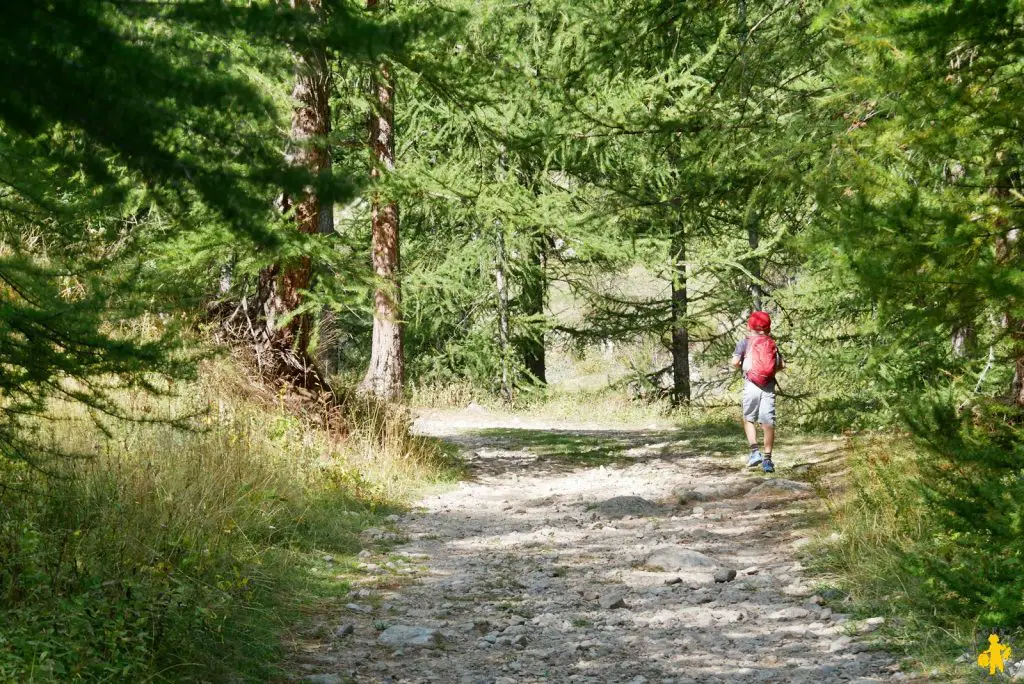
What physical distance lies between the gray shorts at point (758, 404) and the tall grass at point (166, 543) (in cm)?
444

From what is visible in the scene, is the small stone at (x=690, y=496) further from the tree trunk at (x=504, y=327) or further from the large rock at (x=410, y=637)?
the tree trunk at (x=504, y=327)

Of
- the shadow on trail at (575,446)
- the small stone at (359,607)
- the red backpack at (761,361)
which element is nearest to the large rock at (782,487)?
the red backpack at (761,361)

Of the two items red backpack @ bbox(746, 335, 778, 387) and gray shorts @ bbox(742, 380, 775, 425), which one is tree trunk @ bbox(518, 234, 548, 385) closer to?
red backpack @ bbox(746, 335, 778, 387)

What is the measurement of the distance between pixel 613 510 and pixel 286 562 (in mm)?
3767

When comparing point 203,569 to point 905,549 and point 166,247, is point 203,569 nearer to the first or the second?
point 166,247

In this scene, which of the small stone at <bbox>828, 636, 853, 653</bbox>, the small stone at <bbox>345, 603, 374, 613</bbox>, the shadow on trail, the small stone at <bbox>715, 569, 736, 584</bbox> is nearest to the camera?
the small stone at <bbox>828, 636, 853, 653</bbox>

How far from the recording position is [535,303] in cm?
2183

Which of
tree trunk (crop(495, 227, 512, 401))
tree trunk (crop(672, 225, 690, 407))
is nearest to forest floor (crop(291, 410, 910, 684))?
tree trunk (crop(672, 225, 690, 407))

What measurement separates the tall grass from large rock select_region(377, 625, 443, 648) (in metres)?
0.59

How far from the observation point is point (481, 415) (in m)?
18.9

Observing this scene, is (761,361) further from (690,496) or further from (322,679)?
(322,679)

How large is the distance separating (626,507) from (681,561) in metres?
Answer: 2.12

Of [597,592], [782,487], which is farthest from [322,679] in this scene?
[782,487]

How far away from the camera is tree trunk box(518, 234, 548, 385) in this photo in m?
20.4
